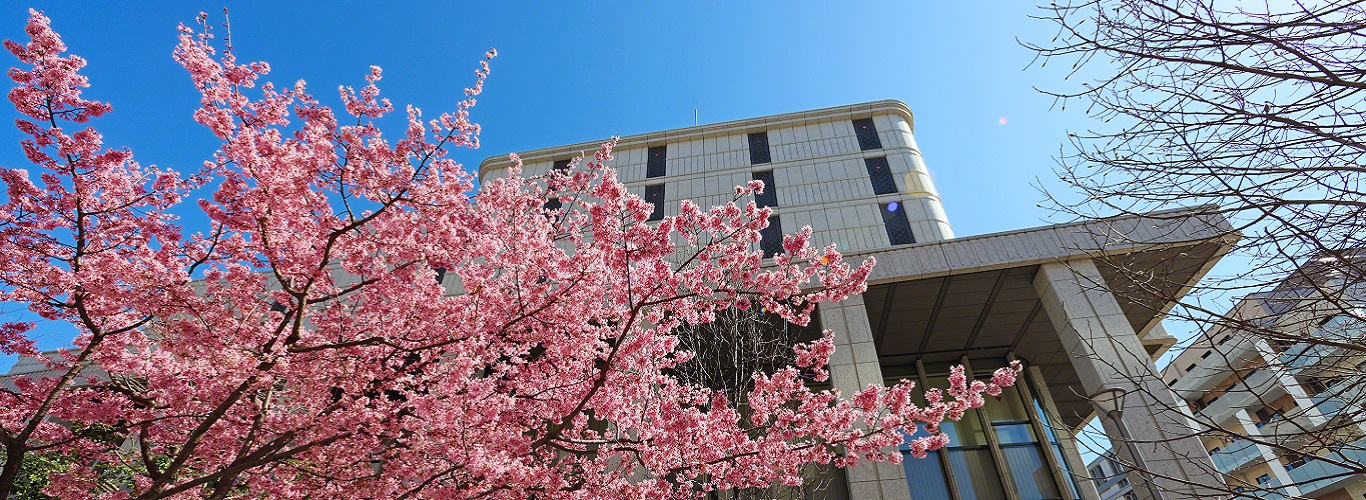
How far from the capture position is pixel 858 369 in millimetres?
10898

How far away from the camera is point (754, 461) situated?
8008mm

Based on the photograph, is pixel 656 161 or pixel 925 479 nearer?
pixel 925 479

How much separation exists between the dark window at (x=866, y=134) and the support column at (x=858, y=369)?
917cm

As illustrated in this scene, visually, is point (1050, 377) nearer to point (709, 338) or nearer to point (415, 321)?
point (709, 338)

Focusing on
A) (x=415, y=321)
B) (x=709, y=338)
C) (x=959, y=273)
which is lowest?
(x=415, y=321)

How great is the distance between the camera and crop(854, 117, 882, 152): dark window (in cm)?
1967

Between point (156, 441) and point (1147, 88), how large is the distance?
1156 centimetres

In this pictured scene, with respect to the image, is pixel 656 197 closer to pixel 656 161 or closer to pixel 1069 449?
pixel 656 161

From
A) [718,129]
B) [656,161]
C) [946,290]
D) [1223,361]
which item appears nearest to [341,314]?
[946,290]

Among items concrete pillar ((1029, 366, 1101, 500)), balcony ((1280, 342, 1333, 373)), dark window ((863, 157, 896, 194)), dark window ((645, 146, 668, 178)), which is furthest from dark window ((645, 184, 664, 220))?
balcony ((1280, 342, 1333, 373))

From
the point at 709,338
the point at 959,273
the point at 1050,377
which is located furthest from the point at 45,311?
the point at 1050,377

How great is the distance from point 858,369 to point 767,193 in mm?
8852

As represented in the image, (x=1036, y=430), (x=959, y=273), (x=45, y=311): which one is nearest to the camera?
(x=45, y=311)

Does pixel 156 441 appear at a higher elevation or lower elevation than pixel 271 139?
lower
